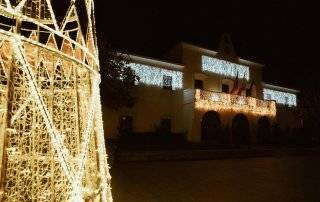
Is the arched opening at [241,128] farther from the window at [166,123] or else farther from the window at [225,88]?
the window at [166,123]

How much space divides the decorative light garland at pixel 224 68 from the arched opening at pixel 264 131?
4.37 meters

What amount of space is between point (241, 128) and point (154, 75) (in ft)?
33.7

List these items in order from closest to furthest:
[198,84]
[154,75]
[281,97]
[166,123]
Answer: [154,75]
[166,123]
[198,84]
[281,97]

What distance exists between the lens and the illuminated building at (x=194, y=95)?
2683cm

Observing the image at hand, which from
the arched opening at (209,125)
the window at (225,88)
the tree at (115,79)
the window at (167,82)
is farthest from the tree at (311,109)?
the tree at (115,79)

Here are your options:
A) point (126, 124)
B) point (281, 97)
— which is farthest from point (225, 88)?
point (126, 124)

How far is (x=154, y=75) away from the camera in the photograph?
27453mm

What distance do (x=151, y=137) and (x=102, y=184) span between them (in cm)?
2110

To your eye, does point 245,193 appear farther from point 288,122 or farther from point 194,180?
point 288,122

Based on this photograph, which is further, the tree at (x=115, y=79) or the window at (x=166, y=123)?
the window at (x=166, y=123)

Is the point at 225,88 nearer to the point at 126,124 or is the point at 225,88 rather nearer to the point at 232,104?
the point at 232,104

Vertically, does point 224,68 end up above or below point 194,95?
above

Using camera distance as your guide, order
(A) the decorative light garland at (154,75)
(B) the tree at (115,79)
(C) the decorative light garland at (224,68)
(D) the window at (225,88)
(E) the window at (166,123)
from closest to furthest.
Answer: (B) the tree at (115,79) → (A) the decorative light garland at (154,75) → (E) the window at (166,123) → (C) the decorative light garland at (224,68) → (D) the window at (225,88)

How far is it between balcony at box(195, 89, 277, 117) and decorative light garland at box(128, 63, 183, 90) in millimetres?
2160
